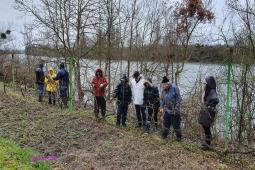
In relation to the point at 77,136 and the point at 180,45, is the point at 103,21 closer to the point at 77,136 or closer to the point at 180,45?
the point at 180,45

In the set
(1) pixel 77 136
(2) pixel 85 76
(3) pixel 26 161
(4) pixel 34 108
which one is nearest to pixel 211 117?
(1) pixel 77 136

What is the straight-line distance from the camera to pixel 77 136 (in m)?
9.08

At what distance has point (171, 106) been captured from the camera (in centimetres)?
930

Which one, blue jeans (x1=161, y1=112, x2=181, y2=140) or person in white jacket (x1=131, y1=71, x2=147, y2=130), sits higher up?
person in white jacket (x1=131, y1=71, x2=147, y2=130)

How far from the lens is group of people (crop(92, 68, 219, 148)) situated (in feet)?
29.2

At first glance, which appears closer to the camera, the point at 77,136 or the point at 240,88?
the point at 77,136

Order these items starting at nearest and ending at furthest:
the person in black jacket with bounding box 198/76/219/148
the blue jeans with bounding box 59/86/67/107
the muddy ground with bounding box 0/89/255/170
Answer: the muddy ground with bounding box 0/89/255/170 → the person in black jacket with bounding box 198/76/219/148 → the blue jeans with bounding box 59/86/67/107

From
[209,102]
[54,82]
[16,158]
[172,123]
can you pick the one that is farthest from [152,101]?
[54,82]

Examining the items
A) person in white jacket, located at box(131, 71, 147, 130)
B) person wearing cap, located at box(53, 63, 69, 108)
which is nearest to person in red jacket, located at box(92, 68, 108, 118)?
person in white jacket, located at box(131, 71, 147, 130)

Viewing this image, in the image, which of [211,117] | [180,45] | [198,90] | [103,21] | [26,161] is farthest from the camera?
[180,45]

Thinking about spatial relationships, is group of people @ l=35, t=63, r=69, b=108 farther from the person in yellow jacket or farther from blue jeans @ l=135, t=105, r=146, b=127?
blue jeans @ l=135, t=105, r=146, b=127

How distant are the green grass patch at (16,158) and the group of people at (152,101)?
3.56 m

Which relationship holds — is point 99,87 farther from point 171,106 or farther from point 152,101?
point 171,106

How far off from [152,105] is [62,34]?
29.0 feet
